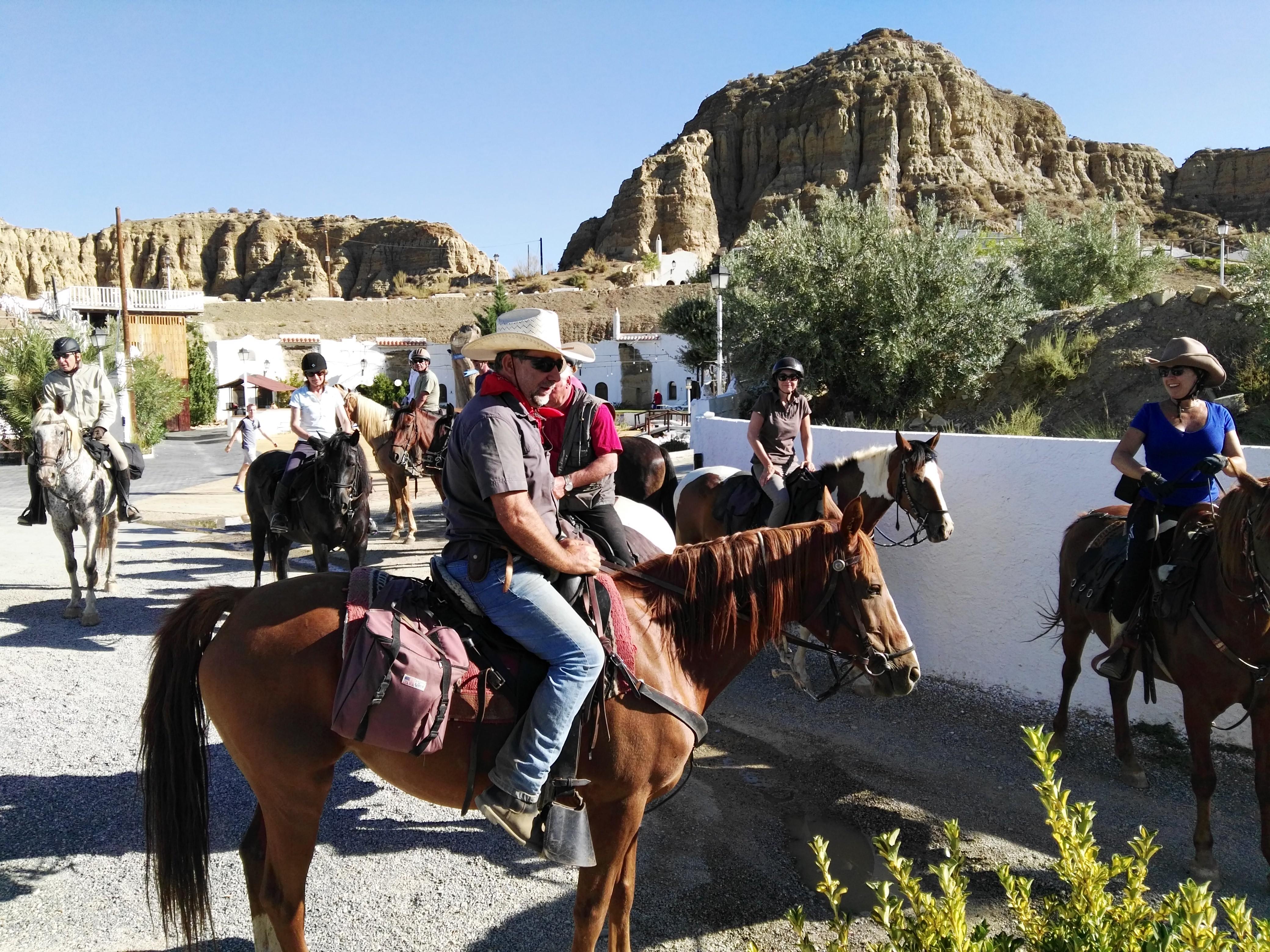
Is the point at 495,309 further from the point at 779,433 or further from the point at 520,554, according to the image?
the point at 520,554

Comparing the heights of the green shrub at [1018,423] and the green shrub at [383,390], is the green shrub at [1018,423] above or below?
below

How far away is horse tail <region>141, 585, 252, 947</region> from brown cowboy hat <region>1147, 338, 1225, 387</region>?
16.0ft

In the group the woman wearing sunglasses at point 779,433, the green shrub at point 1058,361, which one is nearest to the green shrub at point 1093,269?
the green shrub at point 1058,361

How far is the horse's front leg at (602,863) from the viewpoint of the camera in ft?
9.91

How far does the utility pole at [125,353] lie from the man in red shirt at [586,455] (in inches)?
756

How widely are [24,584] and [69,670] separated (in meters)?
3.77

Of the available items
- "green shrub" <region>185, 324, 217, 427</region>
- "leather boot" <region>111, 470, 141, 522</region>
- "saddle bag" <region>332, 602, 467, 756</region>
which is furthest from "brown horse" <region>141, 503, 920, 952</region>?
"green shrub" <region>185, 324, 217, 427</region>

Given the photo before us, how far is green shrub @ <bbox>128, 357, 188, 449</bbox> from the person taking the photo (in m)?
28.8

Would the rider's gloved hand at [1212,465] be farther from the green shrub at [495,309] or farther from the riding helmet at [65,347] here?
the green shrub at [495,309]

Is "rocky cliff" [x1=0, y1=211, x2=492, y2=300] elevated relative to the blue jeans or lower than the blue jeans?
elevated

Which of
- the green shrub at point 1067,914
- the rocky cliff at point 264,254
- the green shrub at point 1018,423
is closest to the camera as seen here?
the green shrub at point 1067,914

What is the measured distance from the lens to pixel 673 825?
14.9ft

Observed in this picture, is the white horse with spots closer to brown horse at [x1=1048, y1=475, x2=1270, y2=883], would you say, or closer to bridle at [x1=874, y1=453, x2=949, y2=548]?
bridle at [x1=874, y1=453, x2=949, y2=548]

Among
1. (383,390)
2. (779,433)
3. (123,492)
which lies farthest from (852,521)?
(383,390)
